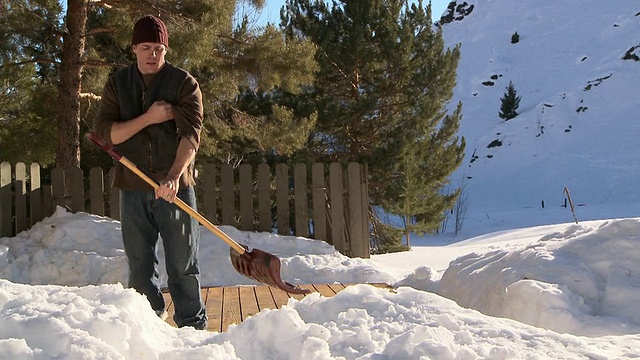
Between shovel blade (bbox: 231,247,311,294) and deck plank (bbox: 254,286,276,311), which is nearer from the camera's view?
shovel blade (bbox: 231,247,311,294)

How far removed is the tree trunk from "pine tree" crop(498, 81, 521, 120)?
118ft

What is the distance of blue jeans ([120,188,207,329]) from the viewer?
3352 millimetres

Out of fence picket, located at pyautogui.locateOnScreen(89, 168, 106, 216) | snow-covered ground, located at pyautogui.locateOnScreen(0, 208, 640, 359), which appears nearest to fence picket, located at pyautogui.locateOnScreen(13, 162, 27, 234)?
fence picket, located at pyautogui.locateOnScreen(89, 168, 106, 216)

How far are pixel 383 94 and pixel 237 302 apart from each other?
1274cm

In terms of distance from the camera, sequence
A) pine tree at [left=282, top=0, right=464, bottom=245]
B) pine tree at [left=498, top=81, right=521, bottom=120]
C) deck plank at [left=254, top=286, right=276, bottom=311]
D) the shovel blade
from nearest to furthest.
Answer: the shovel blade, deck plank at [left=254, top=286, right=276, bottom=311], pine tree at [left=282, top=0, right=464, bottom=245], pine tree at [left=498, top=81, right=521, bottom=120]

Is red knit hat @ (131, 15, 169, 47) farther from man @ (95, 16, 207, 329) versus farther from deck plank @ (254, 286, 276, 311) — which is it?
deck plank @ (254, 286, 276, 311)

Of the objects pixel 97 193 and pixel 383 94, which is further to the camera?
pixel 383 94

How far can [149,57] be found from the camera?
10.9 ft

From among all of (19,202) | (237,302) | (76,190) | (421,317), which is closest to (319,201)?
(76,190)

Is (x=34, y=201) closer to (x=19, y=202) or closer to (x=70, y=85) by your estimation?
(x=19, y=202)

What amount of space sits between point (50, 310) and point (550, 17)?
59.3 meters

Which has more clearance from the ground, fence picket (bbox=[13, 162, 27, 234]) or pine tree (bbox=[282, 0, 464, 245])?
pine tree (bbox=[282, 0, 464, 245])

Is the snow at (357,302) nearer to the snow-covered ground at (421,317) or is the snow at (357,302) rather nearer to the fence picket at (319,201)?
the snow-covered ground at (421,317)

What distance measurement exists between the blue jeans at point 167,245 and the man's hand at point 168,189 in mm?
216
